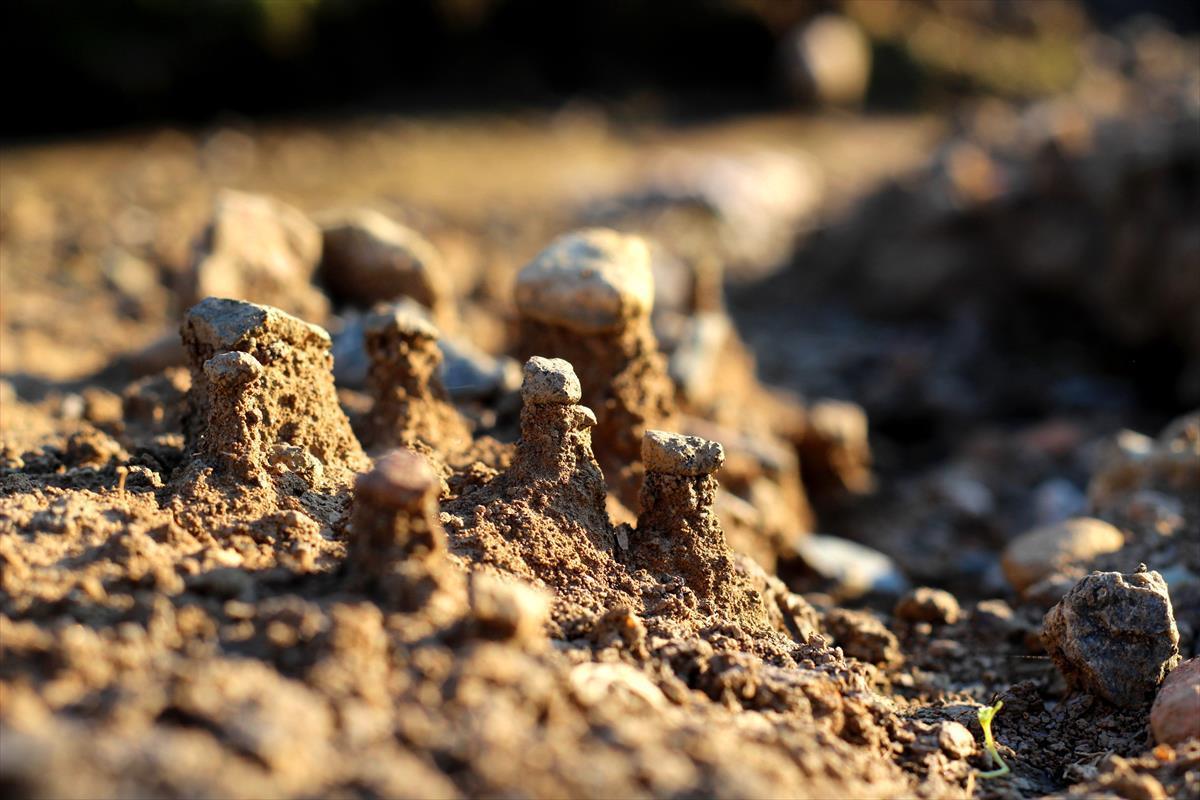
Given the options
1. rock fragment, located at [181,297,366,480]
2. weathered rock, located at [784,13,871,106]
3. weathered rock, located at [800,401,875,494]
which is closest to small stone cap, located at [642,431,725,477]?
rock fragment, located at [181,297,366,480]

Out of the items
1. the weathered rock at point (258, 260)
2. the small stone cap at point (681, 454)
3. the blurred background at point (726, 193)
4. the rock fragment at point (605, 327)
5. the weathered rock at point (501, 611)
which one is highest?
the blurred background at point (726, 193)

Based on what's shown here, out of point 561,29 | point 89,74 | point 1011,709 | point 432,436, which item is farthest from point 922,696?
point 561,29

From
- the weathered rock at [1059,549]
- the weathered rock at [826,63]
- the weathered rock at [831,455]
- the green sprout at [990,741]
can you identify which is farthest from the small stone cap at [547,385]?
the weathered rock at [826,63]

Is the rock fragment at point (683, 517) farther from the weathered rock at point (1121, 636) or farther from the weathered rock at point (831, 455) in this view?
the weathered rock at point (831, 455)

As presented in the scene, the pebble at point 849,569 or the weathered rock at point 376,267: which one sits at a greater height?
the weathered rock at point 376,267

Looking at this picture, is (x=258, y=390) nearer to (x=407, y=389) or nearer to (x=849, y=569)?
(x=407, y=389)
